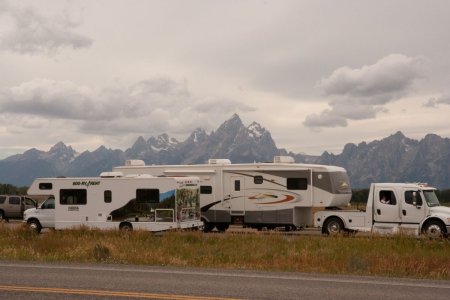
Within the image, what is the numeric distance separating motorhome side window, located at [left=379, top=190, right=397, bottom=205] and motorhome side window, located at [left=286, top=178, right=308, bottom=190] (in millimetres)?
3507

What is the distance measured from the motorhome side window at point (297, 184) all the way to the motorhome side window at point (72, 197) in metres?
9.22

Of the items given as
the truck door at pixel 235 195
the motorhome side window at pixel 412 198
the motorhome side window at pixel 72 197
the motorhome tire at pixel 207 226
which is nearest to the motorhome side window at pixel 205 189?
the truck door at pixel 235 195

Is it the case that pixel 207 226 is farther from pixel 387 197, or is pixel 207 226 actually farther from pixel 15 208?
pixel 15 208

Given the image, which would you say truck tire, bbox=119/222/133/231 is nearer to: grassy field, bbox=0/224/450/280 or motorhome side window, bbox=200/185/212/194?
Answer: grassy field, bbox=0/224/450/280

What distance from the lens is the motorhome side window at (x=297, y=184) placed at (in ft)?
84.5

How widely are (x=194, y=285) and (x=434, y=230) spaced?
14.2 m

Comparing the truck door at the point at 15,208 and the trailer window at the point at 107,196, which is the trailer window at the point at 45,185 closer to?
the trailer window at the point at 107,196

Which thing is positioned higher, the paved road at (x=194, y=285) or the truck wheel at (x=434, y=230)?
the truck wheel at (x=434, y=230)

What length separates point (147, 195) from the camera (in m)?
24.6

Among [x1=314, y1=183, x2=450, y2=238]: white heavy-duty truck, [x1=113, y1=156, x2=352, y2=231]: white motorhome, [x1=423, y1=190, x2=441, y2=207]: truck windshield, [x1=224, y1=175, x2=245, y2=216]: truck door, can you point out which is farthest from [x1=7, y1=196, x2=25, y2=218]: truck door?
[x1=423, y1=190, x2=441, y2=207]: truck windshield

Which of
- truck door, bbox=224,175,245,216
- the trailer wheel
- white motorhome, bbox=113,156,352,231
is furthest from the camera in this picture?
truck door, bbox=224,175,245,216

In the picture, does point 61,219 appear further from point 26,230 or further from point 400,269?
point 400,269

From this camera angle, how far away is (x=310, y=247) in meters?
18.9

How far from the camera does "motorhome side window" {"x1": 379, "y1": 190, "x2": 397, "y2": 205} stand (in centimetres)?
2344
